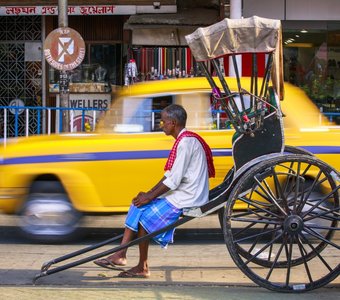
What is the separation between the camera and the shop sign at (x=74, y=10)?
1367 cm

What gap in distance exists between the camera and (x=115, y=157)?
23.0 feet

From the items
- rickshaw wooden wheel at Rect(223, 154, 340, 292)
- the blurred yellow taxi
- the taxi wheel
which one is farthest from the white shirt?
the taxi wheel

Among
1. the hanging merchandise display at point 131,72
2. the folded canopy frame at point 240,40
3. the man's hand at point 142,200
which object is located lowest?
the man's hand at point 142,200

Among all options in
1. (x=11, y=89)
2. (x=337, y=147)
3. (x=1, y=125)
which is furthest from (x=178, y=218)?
(x=11, y=89)

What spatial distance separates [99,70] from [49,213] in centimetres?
829

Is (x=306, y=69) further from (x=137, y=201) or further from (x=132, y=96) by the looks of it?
(x=137, y=201)

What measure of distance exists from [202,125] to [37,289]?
281cm

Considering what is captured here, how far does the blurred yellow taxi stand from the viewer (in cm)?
701

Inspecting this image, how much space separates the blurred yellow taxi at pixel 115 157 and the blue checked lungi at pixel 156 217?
1.72m

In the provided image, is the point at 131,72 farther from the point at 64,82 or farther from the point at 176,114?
the point at 176,114

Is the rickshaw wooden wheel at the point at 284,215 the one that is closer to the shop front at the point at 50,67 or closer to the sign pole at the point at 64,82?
the sign pole at the point at 64,82

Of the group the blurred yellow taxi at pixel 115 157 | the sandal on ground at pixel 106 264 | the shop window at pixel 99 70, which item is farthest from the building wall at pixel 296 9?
the sandal on ground at pixel 106 264

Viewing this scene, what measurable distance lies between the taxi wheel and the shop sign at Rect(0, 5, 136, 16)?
→ 24.4 ft

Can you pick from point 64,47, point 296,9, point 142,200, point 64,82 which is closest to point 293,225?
point 142,200
